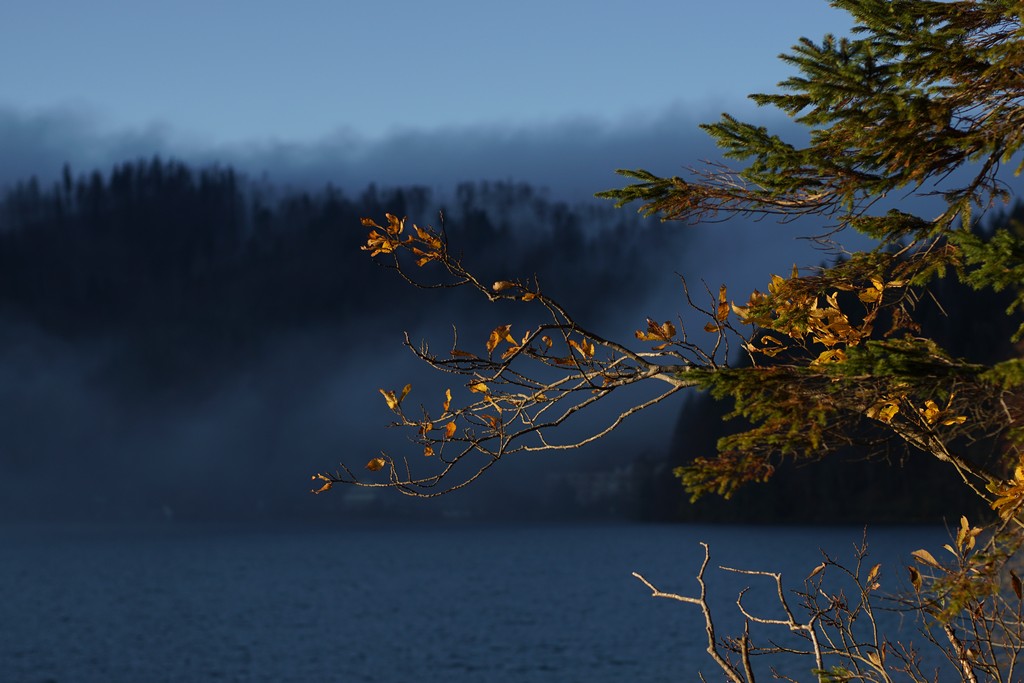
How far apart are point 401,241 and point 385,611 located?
76.5 m

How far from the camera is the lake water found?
5322 centimetres

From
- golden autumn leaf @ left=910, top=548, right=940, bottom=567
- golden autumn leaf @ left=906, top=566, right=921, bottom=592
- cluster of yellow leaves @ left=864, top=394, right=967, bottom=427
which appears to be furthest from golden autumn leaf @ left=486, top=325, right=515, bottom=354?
golden autumn leaf @ left=906, top=566, right=921, bottom=592

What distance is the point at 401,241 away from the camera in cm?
463

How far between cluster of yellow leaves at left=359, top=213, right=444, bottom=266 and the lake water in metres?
9.74

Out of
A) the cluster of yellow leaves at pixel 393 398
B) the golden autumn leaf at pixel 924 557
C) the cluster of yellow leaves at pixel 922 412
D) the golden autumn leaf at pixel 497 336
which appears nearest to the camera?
the cluster of yellow leaves at pixel 922 412

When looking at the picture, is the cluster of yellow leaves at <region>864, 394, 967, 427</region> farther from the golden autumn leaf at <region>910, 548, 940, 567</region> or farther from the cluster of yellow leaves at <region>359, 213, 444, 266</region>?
the cluster of yellow leaves at <region>359, 213, 444, 266</region>

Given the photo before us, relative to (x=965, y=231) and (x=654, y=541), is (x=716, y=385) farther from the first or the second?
(x=654, y=541)

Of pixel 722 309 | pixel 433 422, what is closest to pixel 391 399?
pixel 433 422

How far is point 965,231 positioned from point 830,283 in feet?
1.92

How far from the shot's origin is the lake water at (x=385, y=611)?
175 feet

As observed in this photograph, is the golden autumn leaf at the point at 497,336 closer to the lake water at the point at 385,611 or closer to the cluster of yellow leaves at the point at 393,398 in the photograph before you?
the cluster of yellow leaves at the point at 393,398

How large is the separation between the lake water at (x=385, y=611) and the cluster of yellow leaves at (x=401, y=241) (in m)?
9.74

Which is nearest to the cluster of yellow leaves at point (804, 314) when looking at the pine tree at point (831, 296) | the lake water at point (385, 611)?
the pine tree at point (831, 296)

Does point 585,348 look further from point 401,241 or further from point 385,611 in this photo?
point 385,611
